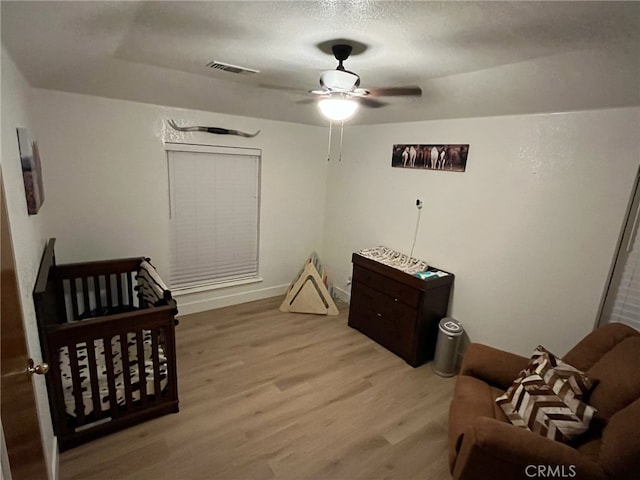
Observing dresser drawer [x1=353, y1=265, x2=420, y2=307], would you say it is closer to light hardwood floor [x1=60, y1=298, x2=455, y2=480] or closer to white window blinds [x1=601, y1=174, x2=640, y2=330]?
light hardwood floor [x1=60, y1=298, x2=455, y2=480]

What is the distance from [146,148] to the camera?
3.15 meters

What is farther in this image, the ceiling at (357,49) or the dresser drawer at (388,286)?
the dresser drawer at (388,286)

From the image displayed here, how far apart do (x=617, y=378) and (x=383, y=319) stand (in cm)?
181

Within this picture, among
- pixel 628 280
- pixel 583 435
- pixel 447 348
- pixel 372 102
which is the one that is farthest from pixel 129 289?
pixel 628 280

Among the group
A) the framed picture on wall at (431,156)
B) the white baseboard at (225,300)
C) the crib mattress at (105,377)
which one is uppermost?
the framed picture on wall at (431,156)

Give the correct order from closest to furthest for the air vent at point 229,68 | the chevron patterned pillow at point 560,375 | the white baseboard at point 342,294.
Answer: the chevron patterned pillow at point 560,375, the air vent at point 229,68, the white baseboard at point 342,294

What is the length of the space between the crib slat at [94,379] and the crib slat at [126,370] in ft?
0.47

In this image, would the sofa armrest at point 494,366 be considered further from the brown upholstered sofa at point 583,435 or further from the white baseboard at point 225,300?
the white baseboard at point 225,300

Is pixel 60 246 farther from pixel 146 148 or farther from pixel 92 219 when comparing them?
pixel 146 148

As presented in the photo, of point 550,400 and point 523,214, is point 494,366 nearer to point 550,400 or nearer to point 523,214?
point 550,400

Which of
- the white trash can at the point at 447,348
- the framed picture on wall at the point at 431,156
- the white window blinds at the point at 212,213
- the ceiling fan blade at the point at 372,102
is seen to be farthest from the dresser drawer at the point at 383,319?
the ceiling fan blade at the point at 372,102

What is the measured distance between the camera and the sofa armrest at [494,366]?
2127mm

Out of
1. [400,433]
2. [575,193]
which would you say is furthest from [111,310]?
[575,193]

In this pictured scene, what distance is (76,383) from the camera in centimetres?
202
